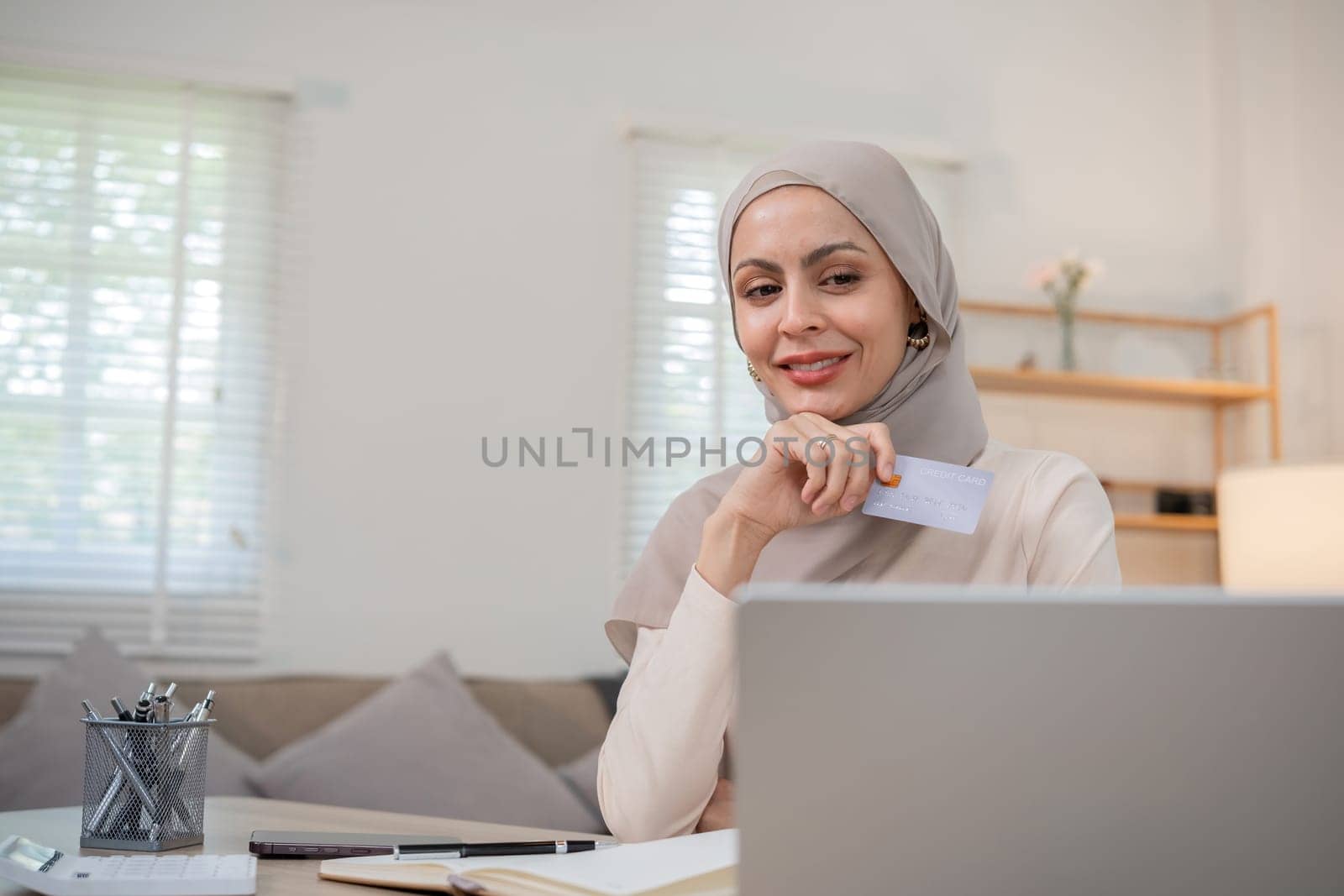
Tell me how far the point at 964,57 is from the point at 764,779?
363 centimetres

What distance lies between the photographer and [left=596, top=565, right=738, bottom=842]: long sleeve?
112 centimetres

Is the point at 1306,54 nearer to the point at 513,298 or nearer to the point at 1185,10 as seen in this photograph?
the point at 1185,10

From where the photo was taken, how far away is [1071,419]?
3.65 meters

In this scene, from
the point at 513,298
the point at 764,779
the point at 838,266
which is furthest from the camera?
the point at 513,298

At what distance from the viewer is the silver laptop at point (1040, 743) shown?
494 mm

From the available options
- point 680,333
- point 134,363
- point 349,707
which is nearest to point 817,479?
point 349,707

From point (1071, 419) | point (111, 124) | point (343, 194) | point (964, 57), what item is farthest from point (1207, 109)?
point (111, 124)

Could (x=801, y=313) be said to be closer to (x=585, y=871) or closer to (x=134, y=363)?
(x=585, y=871)

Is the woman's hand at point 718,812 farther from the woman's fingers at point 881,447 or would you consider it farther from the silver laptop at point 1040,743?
the silver laptop at point 1040,743

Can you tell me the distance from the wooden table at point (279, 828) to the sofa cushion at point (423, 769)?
99cm

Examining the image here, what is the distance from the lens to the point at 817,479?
117cm

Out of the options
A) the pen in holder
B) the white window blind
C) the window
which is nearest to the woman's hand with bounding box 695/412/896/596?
the pen in holder

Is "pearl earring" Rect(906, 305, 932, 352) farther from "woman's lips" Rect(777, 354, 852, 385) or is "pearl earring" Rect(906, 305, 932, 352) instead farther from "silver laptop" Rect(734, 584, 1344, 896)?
"silver laptop" Rect(734, 584, 1344, 896)

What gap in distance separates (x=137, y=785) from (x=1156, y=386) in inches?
129
